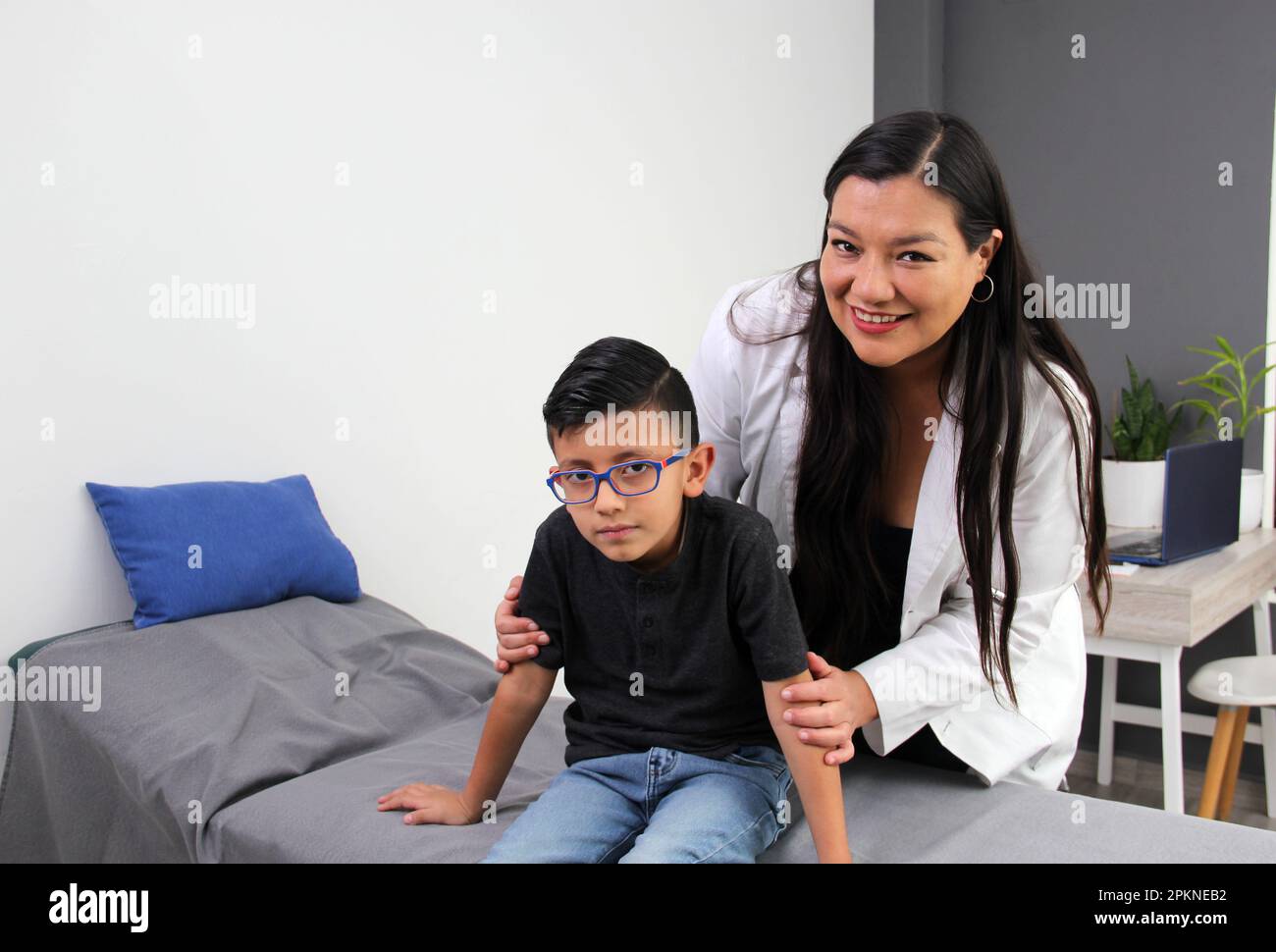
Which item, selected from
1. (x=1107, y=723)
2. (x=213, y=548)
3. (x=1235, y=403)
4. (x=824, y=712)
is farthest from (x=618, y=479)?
(x=1235, y=403)

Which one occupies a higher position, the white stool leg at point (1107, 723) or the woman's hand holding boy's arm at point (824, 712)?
the woman's hand holding boy's arm at point (824, 712)

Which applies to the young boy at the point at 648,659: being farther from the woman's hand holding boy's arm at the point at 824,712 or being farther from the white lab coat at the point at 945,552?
the white lab coat at the point at 945,552

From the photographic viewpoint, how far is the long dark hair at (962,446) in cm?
152

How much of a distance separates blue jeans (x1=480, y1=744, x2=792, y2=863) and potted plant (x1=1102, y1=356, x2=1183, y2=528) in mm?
2423

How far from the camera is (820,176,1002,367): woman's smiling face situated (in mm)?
1359

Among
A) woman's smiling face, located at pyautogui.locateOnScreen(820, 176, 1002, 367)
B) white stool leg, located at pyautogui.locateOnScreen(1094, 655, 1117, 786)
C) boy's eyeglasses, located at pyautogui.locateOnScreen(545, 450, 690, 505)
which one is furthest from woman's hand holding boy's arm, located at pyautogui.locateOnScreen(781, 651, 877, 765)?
white stool leg, located at pyautogui.locateOnScreen(1094, 655, 1117, 786)

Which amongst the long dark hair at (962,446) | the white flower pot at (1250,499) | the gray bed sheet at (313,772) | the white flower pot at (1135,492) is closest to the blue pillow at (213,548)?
the gray bed sheet at (313,772)

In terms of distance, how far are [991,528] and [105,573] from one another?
1594mm

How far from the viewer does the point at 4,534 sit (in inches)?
77.4

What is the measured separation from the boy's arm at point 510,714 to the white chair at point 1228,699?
6.85 feet

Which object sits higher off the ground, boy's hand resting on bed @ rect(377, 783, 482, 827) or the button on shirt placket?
the button on shirt placket

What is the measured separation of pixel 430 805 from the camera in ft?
4.99

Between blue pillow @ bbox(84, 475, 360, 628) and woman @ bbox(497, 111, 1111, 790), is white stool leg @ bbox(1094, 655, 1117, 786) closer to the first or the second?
woman @ bbox(497, 111, 1111, 790)

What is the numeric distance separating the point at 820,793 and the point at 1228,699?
1.98m
